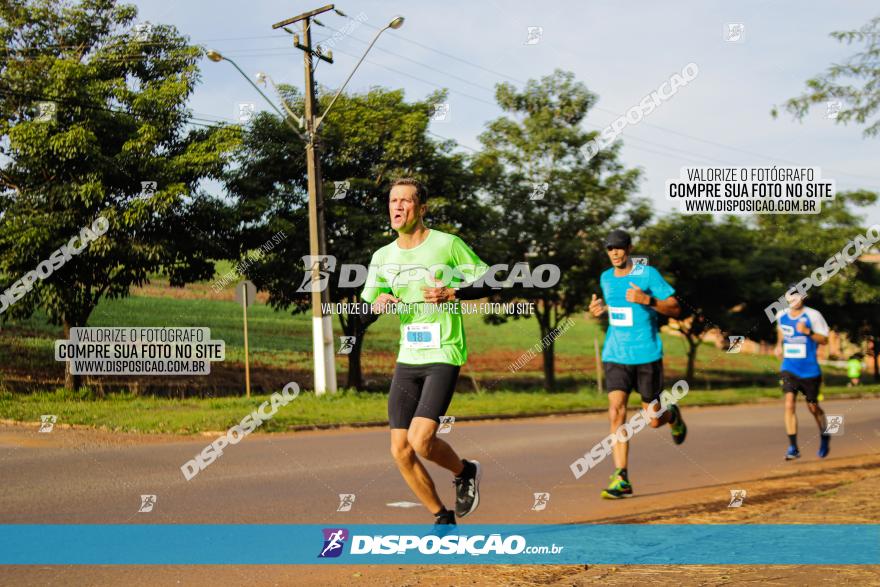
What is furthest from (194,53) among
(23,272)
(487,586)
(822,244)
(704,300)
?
(704,300)

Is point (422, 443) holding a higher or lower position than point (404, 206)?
lower

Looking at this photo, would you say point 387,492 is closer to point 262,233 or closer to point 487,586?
point 487,586

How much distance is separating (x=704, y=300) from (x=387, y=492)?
118 feet

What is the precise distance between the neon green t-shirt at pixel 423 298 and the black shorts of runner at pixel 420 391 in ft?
0.16

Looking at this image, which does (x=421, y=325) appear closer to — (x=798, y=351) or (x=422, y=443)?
(x=422, y=443)

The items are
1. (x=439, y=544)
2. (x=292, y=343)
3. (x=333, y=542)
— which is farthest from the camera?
(x=292, y=343)

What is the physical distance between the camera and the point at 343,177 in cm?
2416

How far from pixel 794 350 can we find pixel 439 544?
7.12 metres

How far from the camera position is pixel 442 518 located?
18.3ft

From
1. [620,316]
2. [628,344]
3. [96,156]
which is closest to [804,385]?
[628,344]

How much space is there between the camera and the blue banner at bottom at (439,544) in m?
5.22

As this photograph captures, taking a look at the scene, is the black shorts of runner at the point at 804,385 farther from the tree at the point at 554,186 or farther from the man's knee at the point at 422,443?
the tree at the point at 554,186

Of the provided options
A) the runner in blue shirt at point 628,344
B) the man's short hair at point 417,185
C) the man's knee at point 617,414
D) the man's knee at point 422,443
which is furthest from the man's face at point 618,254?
the man's knee at point 422,443

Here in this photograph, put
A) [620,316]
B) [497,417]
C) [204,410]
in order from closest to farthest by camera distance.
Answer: [620,316]
[204,410]
[497,417]
